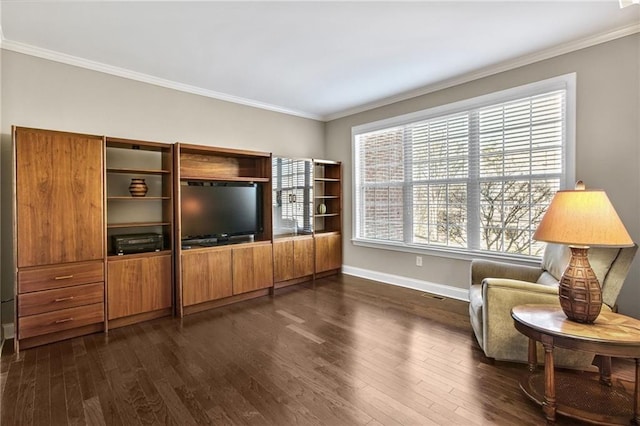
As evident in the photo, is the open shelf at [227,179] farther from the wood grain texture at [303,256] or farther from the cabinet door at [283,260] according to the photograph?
the wood grain texture at [303,256]

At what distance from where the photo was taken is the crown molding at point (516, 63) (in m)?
2.81

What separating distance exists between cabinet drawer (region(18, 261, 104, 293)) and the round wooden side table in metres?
3.53

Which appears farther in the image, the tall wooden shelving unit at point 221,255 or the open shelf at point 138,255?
the tall wooden shelving unit at point 221,255

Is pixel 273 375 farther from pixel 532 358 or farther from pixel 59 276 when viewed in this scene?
pixel 59 276

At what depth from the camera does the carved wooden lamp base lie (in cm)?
180

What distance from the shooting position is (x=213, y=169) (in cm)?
416

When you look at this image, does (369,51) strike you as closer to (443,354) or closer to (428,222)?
(428,222)

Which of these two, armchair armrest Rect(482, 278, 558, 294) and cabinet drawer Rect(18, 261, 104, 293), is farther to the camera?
cabinet drawer Rect(18, 261, 104, 293)

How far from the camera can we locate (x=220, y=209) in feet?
13.0

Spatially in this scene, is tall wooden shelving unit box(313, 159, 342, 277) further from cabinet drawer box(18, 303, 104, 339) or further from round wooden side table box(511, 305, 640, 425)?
round wooden side table box(511, 305, 640, 425)

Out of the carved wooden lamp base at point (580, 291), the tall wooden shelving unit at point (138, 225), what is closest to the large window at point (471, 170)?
the carved wooden lamp base at point (580, 291)

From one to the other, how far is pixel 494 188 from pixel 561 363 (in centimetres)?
197

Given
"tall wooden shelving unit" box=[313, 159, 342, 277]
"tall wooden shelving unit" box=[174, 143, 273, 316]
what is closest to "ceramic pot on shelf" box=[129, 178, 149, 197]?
"tall wooden shelving unit" box=[174, 143, 273, 316]

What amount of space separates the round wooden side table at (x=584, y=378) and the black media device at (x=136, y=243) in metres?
3.37
